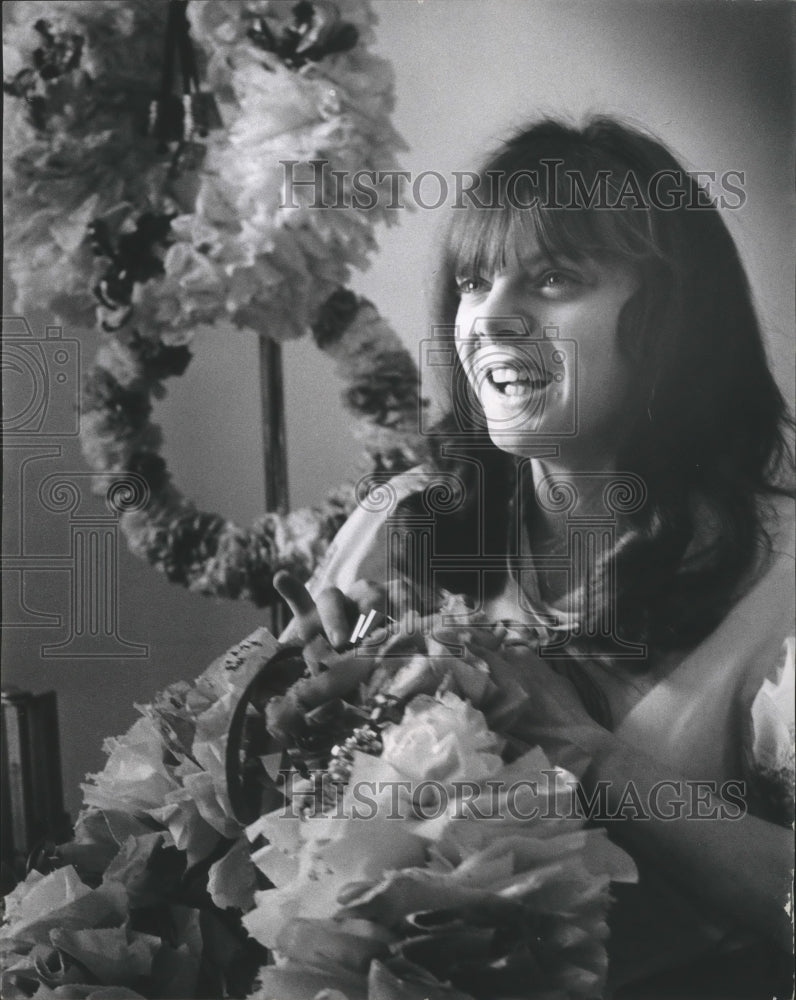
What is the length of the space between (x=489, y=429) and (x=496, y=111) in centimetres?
25

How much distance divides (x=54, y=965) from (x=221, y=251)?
1.88 feet

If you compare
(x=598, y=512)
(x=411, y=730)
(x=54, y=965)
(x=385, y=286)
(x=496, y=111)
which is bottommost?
(x=54, y=965)

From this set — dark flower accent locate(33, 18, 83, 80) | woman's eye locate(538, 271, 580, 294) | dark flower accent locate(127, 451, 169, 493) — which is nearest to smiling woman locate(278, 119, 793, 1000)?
woman's eye locate(538, 271, 580, 294)

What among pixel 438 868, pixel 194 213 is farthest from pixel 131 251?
pixel 438 868

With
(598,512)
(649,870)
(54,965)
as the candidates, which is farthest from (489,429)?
(54,965)

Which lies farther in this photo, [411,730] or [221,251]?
[221,251]

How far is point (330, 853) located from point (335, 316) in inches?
16.4

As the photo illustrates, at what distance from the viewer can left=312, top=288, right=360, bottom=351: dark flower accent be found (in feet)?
2.79

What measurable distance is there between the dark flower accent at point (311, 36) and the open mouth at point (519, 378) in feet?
0.95

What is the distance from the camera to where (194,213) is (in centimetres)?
86

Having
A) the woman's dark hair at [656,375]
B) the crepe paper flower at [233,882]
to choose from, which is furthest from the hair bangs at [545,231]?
the crepe paper flower at [233,882]

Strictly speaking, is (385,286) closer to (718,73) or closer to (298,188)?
(298,188)

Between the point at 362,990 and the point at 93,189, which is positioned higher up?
the point at 93,189

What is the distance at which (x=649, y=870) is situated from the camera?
784 millimetres
